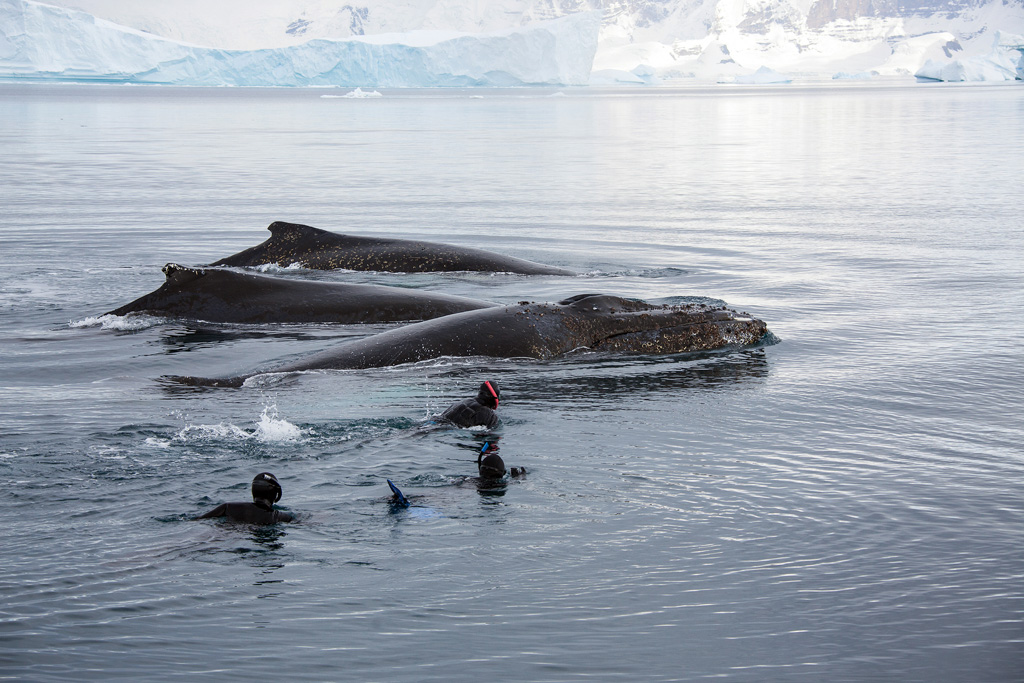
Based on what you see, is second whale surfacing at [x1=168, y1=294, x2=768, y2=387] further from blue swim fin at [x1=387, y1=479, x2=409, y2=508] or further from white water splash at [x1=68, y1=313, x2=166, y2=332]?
blue swim fin at [x1=387, y1=479, x2=409, y2=508]

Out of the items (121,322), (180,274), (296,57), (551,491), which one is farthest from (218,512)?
(296,57)

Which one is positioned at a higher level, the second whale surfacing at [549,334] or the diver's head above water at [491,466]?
the second whale surfacing at [549,334]

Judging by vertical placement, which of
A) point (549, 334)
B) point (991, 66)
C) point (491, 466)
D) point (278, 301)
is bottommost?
point (491, 466)

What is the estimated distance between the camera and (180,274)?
14906 millimetres

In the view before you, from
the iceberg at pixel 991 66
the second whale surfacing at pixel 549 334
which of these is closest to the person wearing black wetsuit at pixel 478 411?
the second whale surfacing at pixel 549 334

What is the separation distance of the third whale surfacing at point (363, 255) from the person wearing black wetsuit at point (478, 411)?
8155 mm

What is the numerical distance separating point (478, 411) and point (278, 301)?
5.71 meters

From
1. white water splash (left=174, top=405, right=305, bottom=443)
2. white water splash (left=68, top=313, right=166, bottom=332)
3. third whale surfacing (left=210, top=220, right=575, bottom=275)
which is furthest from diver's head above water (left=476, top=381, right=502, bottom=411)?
third whale surfacing (left=210, top=220, right=575, bottom=275)

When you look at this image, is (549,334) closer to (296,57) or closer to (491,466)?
(491,466)

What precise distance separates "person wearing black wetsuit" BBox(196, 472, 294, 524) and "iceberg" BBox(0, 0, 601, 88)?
134 meters

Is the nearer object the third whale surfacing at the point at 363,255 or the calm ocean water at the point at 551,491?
the calm ocean water at the point at 551,491

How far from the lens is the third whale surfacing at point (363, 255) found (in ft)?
58.6

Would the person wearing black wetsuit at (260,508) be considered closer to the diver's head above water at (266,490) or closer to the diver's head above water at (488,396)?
the diver's head above water at (266,490)

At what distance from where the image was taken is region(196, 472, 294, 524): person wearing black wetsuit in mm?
7289
